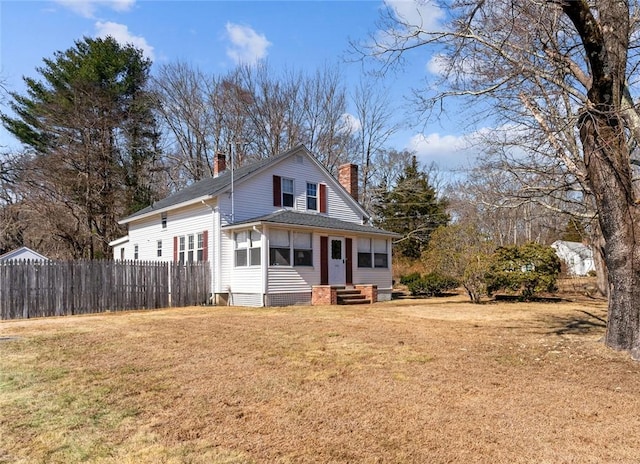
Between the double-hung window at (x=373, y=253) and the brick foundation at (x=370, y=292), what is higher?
the double-hung window at (x=373, y=253)

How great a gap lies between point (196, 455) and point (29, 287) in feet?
39.5

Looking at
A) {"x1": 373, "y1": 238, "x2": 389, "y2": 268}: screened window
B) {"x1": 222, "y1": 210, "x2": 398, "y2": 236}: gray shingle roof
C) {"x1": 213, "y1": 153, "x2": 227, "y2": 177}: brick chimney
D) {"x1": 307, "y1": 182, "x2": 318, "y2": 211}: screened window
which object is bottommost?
{"x1": 373, "y1": 238, "x2": 389, "y2": 268}: screened window

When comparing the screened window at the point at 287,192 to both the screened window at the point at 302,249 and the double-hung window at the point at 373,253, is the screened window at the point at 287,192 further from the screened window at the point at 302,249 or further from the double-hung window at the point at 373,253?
the double-hung window at the point at 373,253

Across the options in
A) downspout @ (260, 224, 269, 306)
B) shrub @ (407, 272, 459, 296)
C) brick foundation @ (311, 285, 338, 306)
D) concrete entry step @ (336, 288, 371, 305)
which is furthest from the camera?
shrub @ (407, 272, 459, 296)

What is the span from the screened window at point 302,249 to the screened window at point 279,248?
1.00 ft

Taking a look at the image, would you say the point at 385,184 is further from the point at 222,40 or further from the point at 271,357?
the point at 271,357

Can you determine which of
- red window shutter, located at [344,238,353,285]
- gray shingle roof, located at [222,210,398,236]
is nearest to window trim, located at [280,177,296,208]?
gray shingle roof, located at [222,210,398,236]

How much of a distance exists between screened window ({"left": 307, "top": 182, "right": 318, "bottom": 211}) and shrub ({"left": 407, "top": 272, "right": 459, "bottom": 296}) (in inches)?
238

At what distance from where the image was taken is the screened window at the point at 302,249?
54.5ft

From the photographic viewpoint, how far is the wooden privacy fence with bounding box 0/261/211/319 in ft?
41.7

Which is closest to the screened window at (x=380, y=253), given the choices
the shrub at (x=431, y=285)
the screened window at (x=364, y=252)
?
the screened window at (x=364, y=252)

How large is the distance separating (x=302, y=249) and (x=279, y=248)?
104 centimetres

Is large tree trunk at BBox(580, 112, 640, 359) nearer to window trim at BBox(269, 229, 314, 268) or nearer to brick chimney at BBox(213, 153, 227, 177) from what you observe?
window trim at BBox(269, 229, 314, 268)

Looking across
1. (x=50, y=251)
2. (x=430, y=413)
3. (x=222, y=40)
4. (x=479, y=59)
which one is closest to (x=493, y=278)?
Result: (x=479, y=59)
